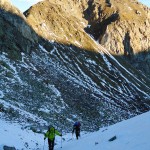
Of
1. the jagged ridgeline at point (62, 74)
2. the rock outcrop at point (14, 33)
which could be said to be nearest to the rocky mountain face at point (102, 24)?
the jagged ridgeline at point (62, 74)

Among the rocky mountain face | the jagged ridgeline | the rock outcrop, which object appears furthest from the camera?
the rocky mountain face

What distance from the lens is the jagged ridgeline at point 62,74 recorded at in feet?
176

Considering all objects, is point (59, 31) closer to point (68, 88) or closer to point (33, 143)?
point (68, 88)

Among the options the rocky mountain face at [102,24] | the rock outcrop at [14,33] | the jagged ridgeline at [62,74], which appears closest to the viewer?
the jagged ridgeline at [62,74]

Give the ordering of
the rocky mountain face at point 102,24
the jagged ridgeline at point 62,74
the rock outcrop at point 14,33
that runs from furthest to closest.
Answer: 1. the rocky mountain face at point 102,24
2. the rock outcrop at point 14,33
3. the jagged ridgeline at point 62,74

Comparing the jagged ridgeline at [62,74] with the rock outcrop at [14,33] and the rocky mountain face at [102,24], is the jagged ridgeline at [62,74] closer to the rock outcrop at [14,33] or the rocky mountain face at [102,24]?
the rock outcrop at [14,33]

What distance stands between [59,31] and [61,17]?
12.2 metres

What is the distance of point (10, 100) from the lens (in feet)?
160

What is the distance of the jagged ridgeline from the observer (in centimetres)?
5366

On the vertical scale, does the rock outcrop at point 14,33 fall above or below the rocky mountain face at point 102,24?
below

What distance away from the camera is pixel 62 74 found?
3327 inches

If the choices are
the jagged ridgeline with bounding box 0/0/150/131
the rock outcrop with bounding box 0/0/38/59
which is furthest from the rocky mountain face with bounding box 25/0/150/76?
the rock outcrop with bounding box 0/0/38/59

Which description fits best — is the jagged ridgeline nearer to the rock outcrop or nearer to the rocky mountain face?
the rock outcrop

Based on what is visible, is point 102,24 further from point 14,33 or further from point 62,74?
point 14,33
